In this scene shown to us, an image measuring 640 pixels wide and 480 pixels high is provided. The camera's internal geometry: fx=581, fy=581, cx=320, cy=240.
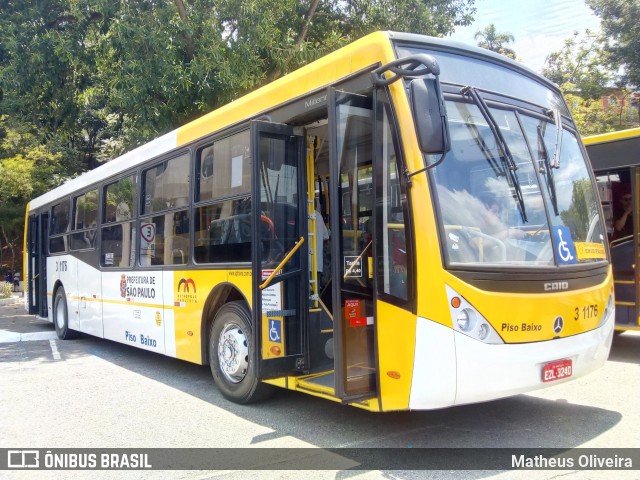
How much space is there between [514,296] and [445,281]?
22.8 inches

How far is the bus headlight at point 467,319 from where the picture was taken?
4.07m

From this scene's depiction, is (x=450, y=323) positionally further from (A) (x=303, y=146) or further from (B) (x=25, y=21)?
(B) (x=25, y=21)

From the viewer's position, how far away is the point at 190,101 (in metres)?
12.0

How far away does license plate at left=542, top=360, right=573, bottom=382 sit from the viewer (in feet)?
14.3

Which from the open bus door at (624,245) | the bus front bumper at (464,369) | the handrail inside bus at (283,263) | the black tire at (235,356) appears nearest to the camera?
the bus front bumper at (464,369)

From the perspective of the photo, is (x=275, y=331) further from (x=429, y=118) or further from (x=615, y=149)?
(x=615, y=149)

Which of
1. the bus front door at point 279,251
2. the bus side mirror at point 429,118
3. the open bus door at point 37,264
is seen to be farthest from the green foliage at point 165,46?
the bus side mirror at point 429,118

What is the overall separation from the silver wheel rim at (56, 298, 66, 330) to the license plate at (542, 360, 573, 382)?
32.7 feet

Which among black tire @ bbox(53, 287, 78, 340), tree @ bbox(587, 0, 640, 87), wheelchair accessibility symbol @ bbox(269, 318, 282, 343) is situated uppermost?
tree @ bbox(587, 0, 640, 87)

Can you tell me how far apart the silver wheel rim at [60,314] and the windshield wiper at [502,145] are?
9.85m

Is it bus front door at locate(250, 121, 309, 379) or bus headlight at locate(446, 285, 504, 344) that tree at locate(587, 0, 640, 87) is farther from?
bus headlight at locate(446, 285, 504, 344)

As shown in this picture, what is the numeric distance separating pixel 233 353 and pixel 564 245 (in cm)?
344

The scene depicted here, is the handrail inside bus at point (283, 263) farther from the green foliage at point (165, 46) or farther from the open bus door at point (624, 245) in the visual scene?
the green foliage at point (165, 46)

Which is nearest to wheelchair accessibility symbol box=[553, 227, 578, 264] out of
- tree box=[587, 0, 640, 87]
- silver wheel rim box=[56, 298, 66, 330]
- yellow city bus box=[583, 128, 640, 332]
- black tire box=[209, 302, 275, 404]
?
black tire box=[209, 302, 275, 404]
